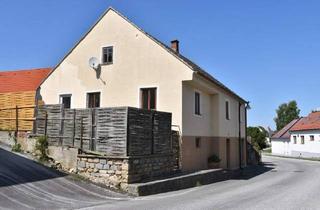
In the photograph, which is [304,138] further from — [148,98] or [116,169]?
[116,169]

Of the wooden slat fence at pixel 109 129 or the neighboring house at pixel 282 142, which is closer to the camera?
the wooden slat fence at pixel 109 129

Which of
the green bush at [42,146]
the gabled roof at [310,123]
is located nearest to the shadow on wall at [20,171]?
the green bush at [42,146]

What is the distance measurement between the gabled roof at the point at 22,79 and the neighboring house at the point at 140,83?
2.46m

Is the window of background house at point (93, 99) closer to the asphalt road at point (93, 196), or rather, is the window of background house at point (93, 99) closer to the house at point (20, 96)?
the house at point (20, 96)

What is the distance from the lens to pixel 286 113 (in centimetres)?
11362

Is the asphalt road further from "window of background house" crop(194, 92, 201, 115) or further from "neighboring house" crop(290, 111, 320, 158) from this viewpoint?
"neighboring house" crop(290, 111, 320, 158)

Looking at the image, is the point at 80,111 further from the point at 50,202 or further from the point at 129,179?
the point at 50,202

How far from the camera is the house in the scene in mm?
20784

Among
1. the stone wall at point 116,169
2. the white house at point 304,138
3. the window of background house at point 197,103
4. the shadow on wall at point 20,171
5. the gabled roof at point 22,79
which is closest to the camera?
the shadow on wall at point 20,171

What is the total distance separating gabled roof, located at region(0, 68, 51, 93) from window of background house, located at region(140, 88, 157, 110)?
8683 mm

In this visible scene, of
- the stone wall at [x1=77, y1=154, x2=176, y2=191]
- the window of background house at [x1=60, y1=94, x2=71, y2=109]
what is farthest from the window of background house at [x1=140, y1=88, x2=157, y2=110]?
the window of background house at [x1=60, y1=94, x2=71, y2=109]

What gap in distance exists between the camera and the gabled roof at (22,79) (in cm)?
2659

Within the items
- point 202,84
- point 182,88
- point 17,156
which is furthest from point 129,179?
point 202,84

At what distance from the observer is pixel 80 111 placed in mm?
16672
